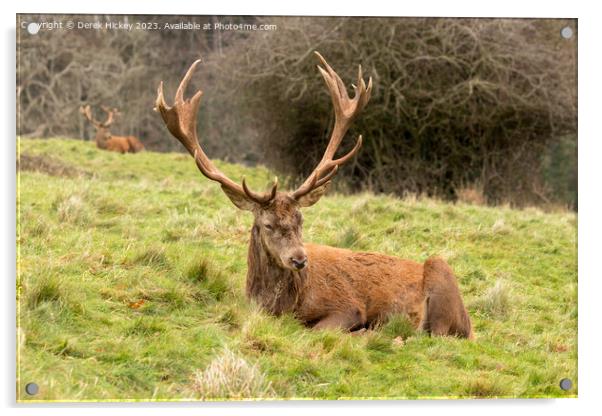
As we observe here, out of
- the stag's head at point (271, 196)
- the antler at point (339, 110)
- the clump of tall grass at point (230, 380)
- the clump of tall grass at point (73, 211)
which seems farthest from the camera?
the clump of tall grass at point (73, 211)

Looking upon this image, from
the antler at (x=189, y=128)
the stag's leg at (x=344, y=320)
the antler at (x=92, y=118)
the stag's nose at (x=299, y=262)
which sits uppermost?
the antler at (x=92, y=118)

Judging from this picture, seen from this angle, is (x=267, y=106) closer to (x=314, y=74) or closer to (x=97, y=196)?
(x=314, y=74)

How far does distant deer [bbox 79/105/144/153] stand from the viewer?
13.9m

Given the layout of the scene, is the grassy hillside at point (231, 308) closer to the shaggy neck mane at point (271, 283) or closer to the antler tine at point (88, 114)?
the shaggy neck mane at point (271, 283)

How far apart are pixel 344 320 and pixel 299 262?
0.74 metres

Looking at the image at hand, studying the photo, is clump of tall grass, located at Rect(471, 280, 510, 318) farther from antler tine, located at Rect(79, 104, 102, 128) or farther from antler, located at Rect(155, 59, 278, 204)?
antler tine, located at Rect(79, 104, 102, 128)

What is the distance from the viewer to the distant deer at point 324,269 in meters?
6.20

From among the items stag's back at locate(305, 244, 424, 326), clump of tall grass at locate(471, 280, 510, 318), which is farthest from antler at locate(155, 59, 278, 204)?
clump of tall grass at locate(471, 280, 510, 318)

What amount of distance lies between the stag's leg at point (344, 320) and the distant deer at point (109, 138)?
7.77 meters

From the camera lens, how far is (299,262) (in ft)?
19.6

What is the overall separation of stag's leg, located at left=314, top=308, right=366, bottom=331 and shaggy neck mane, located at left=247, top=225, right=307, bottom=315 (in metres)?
0.24

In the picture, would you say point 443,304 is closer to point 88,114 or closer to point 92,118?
point 88,114

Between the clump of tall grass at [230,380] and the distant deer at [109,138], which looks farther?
the distant deer at [109,138]

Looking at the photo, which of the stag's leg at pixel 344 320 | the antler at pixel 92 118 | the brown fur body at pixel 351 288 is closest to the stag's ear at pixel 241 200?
the brown fur body at pixel 351 288
